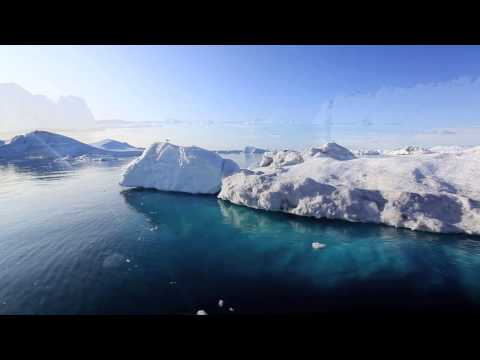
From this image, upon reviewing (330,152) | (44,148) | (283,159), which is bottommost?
(44,148)

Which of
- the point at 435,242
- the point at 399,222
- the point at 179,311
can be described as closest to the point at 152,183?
the point at 179,311

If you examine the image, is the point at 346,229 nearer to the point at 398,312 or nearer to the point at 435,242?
the point at 435,242

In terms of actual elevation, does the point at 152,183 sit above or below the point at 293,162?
below

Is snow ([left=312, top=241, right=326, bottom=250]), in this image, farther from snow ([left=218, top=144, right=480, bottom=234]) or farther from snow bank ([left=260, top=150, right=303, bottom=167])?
snow bank ([left=260, top=150, right=303, bottom=167])

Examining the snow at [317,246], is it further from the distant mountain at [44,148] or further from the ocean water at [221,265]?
the distant mountain at [44,148]

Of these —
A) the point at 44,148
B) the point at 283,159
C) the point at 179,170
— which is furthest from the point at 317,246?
the point at 44,148

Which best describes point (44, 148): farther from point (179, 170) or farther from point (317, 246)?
point (317, 246)

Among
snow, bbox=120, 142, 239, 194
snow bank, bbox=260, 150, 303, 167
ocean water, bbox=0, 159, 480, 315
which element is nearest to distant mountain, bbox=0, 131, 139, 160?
snow, bbox=120, 142, 239, 194
